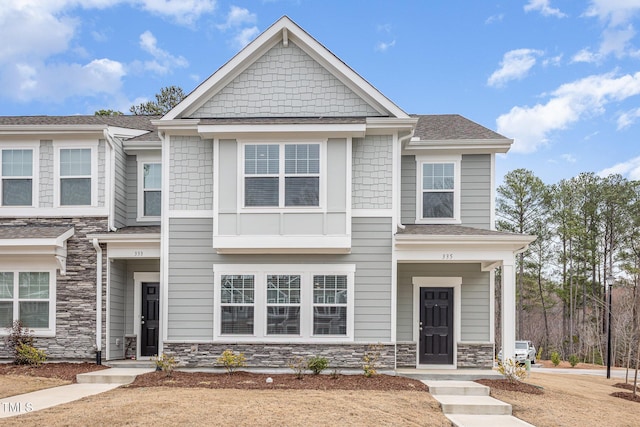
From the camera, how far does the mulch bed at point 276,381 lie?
11055 mm

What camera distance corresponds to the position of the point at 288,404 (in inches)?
367

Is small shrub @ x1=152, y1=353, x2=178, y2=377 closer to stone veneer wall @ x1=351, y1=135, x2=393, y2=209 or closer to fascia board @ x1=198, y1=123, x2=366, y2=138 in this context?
fascia board @ x1=198, y1=123, x2=366, y2=138

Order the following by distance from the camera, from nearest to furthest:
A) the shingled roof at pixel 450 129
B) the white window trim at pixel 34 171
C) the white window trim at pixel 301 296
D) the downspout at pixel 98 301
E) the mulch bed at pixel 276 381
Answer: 1. the mulch bed at pixel 276 381
2. the white window trim at pixel 301 296
3. the downspout at pixel 98 301
4. the white window trim at pixel 34 171
5. the shingled roof at pixel 450 129

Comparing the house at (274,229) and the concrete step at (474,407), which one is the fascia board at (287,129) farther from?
the concrete step at (474,407)

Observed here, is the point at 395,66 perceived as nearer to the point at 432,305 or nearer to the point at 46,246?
the point at 432,305

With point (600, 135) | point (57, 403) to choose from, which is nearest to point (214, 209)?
point (57, 403)

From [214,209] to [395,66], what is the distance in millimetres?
8069

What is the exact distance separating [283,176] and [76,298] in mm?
5861

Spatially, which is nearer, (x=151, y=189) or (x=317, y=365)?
(x=317, y=365)

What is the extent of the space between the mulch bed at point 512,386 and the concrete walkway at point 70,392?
7.21 metres

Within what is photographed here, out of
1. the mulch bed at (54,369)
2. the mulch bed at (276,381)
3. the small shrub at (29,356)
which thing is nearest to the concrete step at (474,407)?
the mulch bed at (276,381)

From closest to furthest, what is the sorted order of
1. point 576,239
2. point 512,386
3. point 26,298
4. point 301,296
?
point 512,386, point 301,296, point 26,298, point 576,239

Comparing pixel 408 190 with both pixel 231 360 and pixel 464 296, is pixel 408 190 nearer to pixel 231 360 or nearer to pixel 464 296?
pixel 464 296

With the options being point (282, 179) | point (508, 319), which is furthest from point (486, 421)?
point (282, 179)
